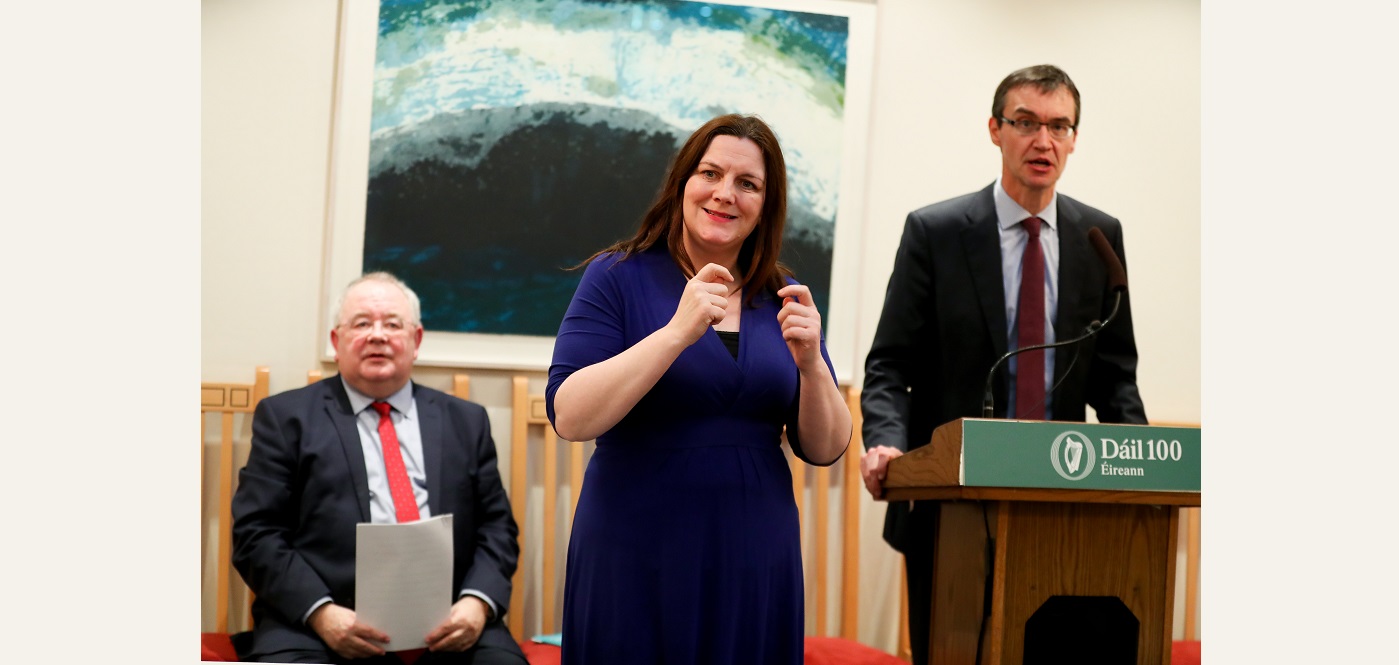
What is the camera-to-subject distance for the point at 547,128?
361 cm

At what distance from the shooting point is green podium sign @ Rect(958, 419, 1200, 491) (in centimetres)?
181

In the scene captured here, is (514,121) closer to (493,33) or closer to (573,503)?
(493,33)

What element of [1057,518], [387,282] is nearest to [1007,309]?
[1057,518]

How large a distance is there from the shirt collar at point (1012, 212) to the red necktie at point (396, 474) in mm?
1702

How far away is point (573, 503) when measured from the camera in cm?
356

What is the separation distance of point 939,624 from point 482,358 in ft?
6.23

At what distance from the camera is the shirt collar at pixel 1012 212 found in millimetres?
2600

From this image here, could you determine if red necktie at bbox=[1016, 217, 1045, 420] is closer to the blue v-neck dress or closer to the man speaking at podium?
the man speaking at podium

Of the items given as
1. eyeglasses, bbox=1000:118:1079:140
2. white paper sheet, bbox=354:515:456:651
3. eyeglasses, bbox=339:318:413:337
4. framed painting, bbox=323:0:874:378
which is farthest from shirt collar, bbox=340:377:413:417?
eyeglasses, bbox=1000:118:1079:140

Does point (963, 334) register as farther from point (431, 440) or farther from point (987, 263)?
point (431, 440)

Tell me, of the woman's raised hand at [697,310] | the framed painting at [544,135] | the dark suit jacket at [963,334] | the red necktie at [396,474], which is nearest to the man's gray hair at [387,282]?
the framed painting at [544,135]

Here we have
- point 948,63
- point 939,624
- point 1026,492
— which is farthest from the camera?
point 948,63

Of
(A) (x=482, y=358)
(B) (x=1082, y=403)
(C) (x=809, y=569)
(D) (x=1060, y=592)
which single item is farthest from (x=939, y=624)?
(A) (x=482, y=358)

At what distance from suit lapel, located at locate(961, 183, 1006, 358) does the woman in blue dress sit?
2.69 ft
